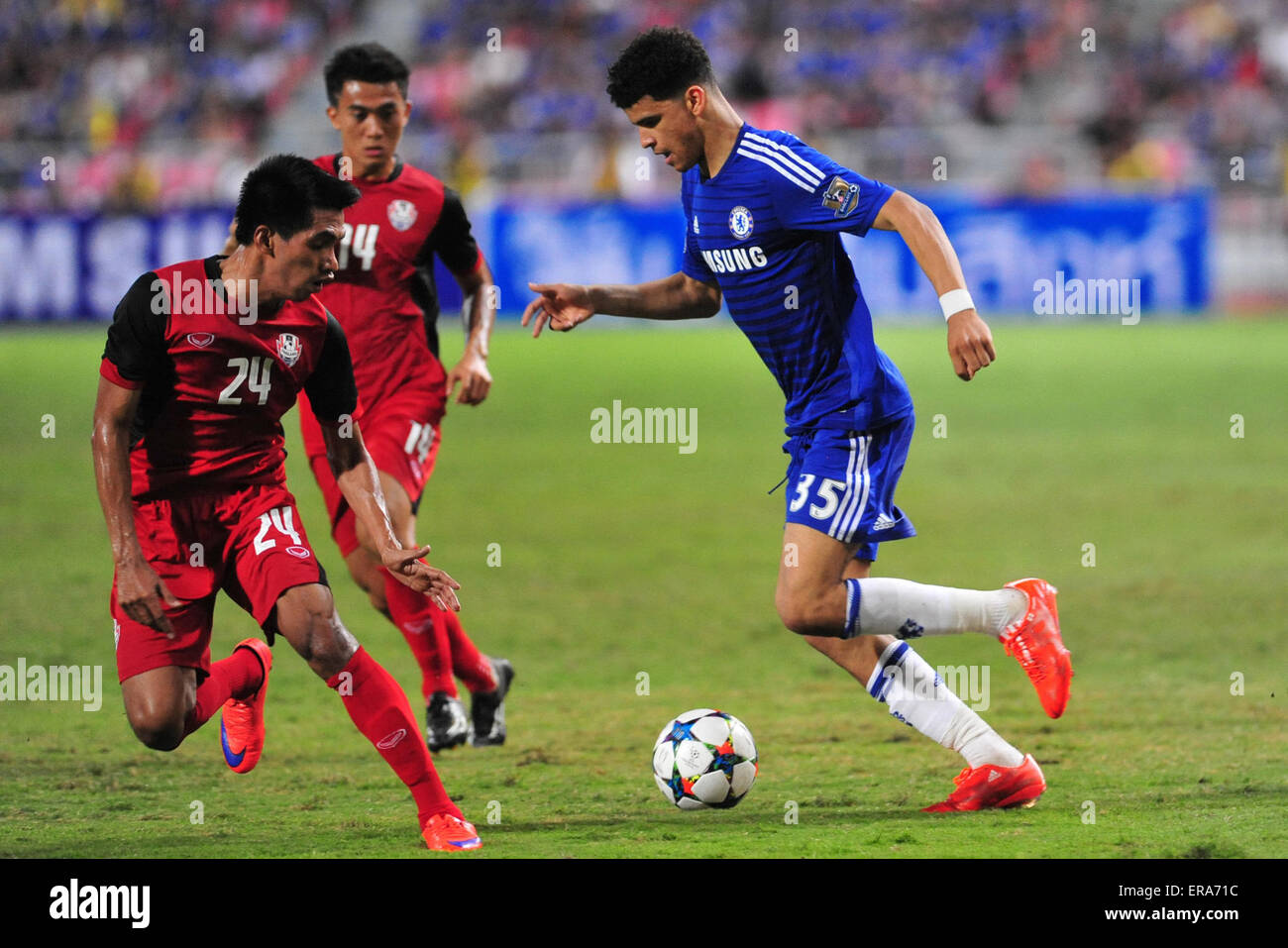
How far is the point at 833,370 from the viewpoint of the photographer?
5590 millimetres

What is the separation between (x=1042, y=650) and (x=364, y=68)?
12.1 feet

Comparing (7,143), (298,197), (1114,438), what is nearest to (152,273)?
(298,197)

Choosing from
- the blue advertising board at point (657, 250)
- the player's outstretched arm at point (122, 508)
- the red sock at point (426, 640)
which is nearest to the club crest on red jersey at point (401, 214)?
the red sock at point (426, 640)

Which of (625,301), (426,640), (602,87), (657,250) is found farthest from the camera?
(602,87)

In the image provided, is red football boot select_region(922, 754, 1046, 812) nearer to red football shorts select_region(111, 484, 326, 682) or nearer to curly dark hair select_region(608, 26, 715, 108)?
red football shorts select_region(111, 484, 326, 682)

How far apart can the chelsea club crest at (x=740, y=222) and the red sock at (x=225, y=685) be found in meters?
2.24

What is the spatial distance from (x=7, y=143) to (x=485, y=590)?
831 inches

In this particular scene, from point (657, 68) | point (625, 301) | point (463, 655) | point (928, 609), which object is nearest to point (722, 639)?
point (463, 655)

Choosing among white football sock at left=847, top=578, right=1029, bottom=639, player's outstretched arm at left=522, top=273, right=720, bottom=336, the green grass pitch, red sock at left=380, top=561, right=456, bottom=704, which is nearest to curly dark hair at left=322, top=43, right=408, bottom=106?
player's outstretched arm at left=522, top=273, right=720, bottom=336

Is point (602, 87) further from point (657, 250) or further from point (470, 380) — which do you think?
point (470, 380)

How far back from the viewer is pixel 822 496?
17.9 ft

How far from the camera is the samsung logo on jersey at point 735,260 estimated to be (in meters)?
5.52

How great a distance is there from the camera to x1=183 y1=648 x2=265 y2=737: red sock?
213 inches

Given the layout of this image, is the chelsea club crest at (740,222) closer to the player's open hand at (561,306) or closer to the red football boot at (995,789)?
the player's open hand at (561,306)
